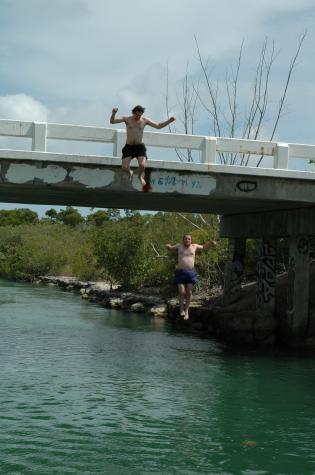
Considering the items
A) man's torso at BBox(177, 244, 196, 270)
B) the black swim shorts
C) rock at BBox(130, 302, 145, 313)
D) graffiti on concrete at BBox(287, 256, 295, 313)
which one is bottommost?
rock at BBox(130, 302, 145, 313)

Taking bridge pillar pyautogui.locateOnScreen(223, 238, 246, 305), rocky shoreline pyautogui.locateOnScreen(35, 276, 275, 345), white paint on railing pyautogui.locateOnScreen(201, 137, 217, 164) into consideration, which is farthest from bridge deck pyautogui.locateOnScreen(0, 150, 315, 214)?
bridge pillar pyautogui.locateOnScreen(223, 238, 246, 305)

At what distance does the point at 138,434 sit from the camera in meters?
12.9

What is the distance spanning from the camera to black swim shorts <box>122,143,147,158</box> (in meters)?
15.9

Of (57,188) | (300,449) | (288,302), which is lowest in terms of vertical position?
(300,449)

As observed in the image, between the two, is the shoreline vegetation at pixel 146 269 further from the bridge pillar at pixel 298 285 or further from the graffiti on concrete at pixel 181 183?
the graffiti on concrete at pixel 181 183

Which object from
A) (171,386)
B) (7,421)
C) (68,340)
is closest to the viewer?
(7,421)

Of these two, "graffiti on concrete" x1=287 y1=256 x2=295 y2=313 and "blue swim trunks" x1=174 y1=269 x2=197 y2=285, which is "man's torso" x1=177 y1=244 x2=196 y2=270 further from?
"graffiti on concrete" x1=287 y1=256 x2=295 y2=313

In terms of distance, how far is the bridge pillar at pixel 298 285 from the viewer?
2277 centimetres

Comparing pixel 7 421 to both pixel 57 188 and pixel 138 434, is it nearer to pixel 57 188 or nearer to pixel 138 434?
pixel 138 434

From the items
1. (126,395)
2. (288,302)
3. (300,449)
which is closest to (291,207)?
(288,302)

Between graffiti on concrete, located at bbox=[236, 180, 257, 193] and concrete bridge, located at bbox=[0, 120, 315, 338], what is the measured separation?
26 millimetres

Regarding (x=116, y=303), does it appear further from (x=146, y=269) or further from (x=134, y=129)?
(x=134, y=129)

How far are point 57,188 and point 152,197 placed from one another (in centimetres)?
326

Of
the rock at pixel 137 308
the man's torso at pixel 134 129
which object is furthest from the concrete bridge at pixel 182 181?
the rock at pixel 137 308
